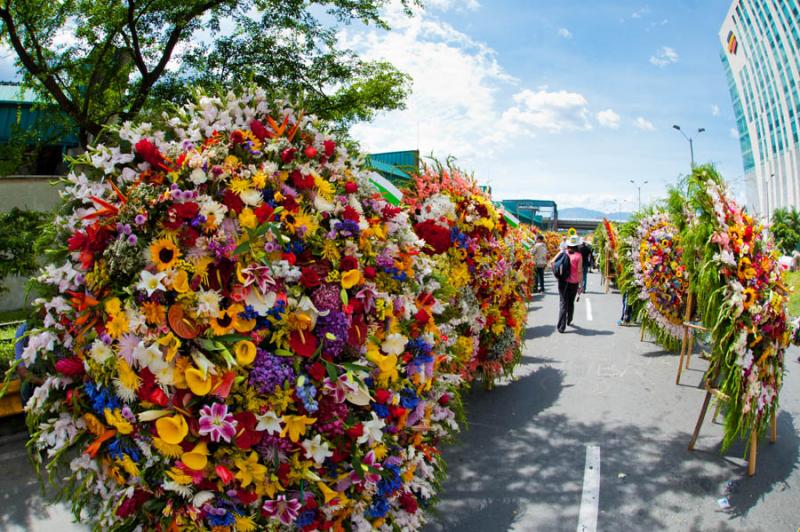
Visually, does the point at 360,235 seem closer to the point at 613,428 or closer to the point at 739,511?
the point at 739,511

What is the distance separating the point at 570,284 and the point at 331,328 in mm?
8722

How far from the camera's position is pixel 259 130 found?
3020mm

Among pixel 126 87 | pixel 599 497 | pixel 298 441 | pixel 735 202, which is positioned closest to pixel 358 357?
pixel 298 441

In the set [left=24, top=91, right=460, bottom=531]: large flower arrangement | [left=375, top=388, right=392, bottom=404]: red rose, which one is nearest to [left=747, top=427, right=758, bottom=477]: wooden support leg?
[left=24, top=91, right=460, bottom=531]: large flower arrangement

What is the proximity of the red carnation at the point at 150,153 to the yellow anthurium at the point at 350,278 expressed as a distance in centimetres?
108

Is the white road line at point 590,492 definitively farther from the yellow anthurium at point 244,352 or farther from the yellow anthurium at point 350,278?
the yellow anthurium at point 244,352

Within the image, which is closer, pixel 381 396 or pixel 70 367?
pixel 70 367

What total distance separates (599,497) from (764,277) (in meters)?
2.38

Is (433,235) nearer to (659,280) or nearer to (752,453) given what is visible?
(752,453)

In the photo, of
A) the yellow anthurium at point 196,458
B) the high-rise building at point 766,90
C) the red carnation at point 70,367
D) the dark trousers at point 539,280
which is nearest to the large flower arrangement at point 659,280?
the yellow anthurium at point 196,458

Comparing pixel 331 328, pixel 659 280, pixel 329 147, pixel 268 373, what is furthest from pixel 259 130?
pixel 659 280

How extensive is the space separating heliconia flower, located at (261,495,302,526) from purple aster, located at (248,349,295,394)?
19.9 inches

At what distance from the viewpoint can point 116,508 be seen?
8.38 ft

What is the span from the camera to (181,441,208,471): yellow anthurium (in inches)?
96.2
